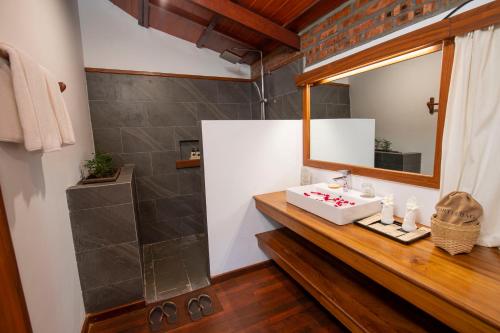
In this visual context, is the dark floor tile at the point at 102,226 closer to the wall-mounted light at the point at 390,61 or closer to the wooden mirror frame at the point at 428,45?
the wooden mirror frame at the point at 428,45

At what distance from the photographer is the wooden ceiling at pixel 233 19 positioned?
2010mm

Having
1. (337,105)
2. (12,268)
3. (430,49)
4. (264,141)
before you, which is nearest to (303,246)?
(264,141)

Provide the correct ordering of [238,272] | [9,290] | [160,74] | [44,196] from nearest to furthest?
→ [9,290] → [44,196] → [238,272] → [160,74]

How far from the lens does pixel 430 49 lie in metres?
1.36

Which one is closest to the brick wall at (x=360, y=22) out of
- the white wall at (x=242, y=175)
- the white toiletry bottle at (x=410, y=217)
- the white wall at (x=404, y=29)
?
the white wall at (x=404, y=29)

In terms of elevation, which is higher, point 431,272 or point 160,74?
point 160,74

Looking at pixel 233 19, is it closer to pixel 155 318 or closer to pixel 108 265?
pixel 108 265

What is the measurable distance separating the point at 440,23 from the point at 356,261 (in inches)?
53.8

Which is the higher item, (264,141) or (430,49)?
(430,49)

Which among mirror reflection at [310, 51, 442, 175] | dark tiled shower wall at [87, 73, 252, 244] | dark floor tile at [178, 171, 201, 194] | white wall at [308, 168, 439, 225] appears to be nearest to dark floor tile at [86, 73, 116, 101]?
dark tiled shower wall at [87, 73, 252, 244]

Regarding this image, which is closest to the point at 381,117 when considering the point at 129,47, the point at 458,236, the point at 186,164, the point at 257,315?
the point at 458,236

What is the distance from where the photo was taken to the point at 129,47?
2.77 m

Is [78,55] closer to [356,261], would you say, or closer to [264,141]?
[264,141]

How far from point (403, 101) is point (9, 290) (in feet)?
7.63
